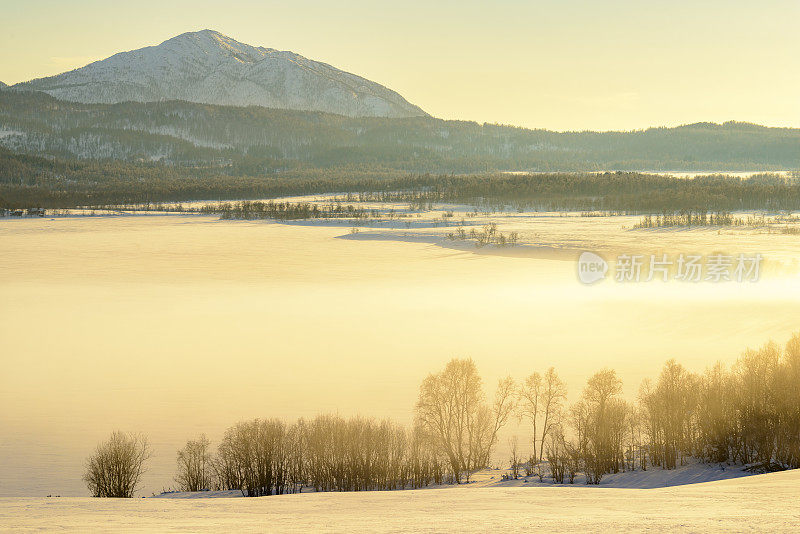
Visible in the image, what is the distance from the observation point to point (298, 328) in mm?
54281

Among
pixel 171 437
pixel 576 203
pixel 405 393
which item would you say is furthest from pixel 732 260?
pixel 576 203

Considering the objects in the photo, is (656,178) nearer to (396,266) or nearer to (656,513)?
(396,266)

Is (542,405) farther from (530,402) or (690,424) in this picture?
(690,424)

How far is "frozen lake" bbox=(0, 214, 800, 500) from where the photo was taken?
35.1 m

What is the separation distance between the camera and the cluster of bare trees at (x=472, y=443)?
26828 millimetres

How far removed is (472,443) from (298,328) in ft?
87.2

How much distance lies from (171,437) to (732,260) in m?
67.8

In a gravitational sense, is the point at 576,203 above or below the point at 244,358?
above

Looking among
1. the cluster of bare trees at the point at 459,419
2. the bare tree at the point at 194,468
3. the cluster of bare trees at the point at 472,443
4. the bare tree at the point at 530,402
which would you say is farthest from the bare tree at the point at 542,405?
the bare tree at the point at 194,468

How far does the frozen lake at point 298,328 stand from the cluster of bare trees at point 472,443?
85.0 inches

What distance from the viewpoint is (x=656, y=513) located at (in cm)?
1493

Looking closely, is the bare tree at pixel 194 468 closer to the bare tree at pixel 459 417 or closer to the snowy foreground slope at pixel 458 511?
the snowy foreground slope at pixel 458 511

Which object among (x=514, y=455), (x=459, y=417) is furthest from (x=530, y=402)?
(x=514, y=455)

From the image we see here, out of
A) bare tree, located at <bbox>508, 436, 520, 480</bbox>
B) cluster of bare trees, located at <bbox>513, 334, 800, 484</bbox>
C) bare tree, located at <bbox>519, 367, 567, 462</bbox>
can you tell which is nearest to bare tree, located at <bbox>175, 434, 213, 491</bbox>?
bare tree, located at <bbox>508, 436, 520, 480</bbox>
